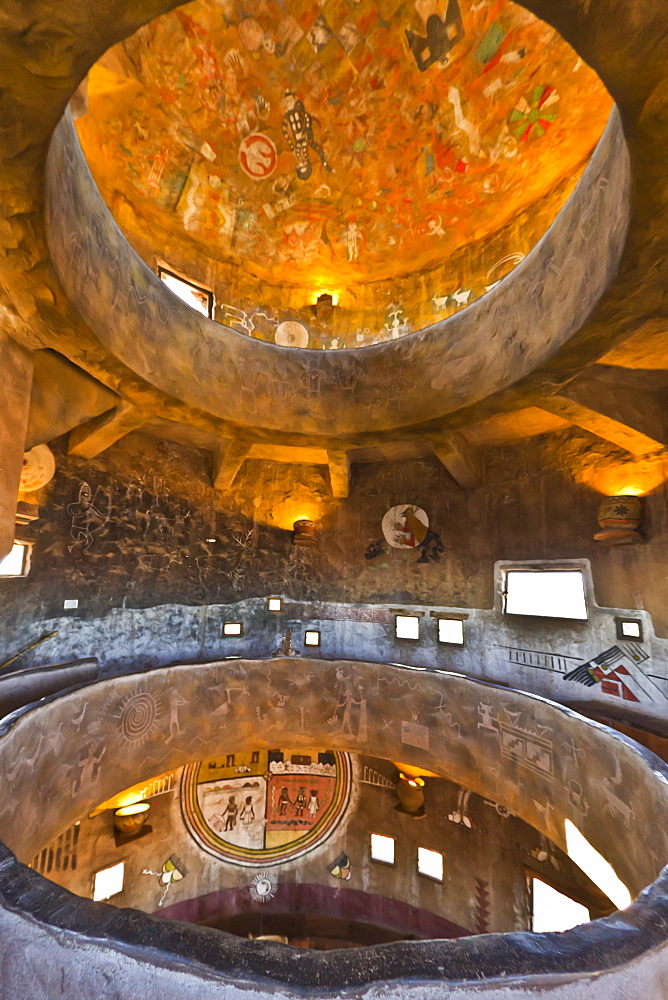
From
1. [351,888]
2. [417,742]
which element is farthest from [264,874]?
[417,742]

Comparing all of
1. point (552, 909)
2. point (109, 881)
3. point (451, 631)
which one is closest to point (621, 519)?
point (451, 631)

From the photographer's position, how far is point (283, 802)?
11.1 metres

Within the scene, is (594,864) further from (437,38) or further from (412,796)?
(437,38)

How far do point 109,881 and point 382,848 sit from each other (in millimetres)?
6182

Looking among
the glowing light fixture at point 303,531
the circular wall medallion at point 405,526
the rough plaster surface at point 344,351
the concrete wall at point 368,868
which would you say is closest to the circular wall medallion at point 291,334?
the rough plaster surface at point 344,351

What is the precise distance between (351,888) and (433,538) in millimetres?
8824

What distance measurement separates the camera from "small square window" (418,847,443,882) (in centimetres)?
961

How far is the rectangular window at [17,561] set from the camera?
6715 mm

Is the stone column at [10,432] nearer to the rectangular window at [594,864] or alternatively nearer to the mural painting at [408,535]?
the mural painting at [408,535]

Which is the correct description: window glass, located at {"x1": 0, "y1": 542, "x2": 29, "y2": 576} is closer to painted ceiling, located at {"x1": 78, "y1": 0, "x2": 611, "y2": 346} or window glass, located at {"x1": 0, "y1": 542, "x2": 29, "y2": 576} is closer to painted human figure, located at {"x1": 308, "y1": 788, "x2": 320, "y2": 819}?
painted ceiling, located at {"x1": 78, "y1": 0, "x2": 611, "y2": 346}

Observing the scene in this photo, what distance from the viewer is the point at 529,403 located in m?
6.83

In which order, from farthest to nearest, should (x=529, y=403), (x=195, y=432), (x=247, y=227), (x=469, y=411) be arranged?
(x=247, y=227) → (x=195, y=432) → (x=469, y=411) → (x=529, y=403)

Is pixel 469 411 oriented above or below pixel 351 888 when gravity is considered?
above

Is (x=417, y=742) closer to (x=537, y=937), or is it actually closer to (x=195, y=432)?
(x=537, y=937)
